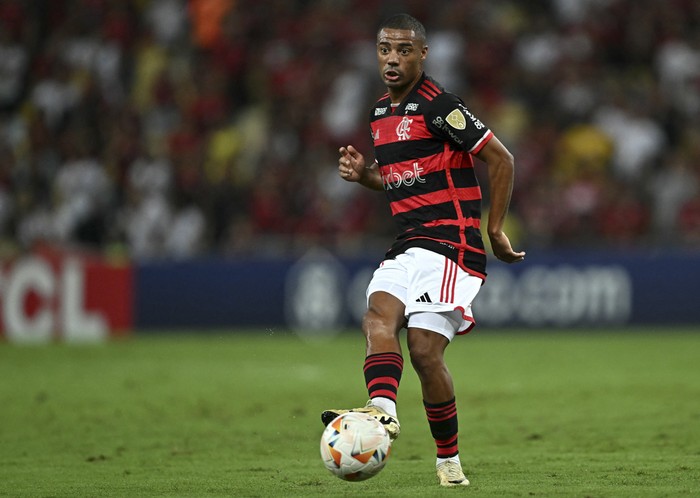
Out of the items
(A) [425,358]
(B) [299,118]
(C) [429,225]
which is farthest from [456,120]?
(B) [299,118]

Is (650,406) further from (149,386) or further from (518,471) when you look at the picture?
(149,386)

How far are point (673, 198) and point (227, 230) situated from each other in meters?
6.48

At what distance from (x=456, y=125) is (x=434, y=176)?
32cm

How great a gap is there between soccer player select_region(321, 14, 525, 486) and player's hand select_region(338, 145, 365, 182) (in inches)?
9.3

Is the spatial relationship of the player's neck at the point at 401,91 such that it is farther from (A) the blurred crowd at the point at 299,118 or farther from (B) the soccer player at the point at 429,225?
(A) the blurred crowd at the point at 299,118

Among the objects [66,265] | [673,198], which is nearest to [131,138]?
[66,265]

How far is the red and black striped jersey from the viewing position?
6582mm

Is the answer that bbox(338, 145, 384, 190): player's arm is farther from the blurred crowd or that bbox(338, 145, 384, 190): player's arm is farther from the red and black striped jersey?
the blurred crowd

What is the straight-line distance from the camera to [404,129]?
263 inches

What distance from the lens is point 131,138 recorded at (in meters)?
19.7

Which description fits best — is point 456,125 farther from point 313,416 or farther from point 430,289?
point 313,416

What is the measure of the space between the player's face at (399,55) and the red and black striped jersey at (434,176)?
11cm

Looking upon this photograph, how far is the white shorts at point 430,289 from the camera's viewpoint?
6469mm

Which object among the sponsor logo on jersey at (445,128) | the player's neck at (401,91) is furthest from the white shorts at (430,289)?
the player's neck at (401,91)
